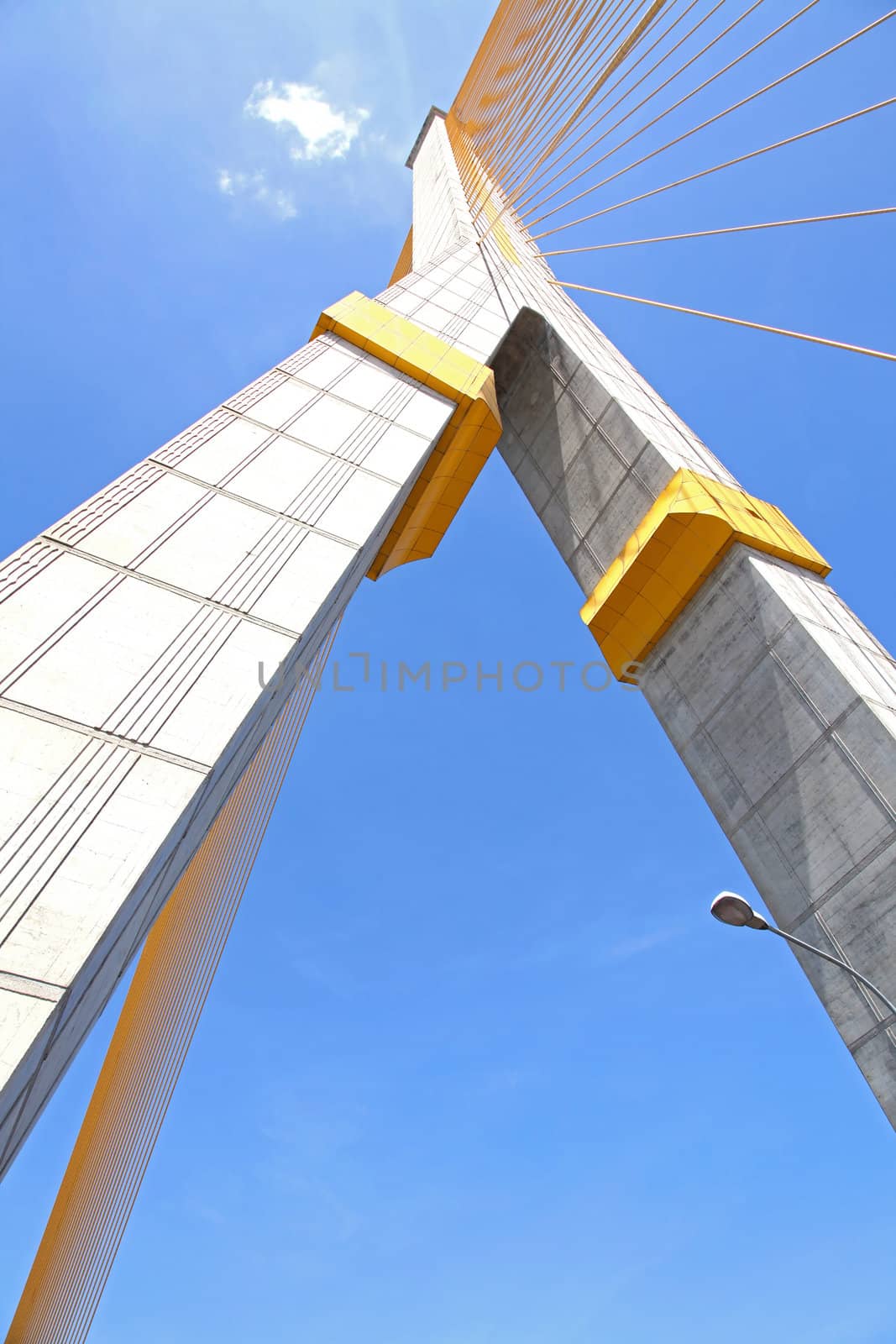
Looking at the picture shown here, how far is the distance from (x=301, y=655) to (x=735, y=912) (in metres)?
4.75

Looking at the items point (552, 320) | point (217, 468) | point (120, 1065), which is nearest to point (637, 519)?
point (552, 320)

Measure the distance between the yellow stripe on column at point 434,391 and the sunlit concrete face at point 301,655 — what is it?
0.37 m

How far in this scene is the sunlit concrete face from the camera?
5.19 metres

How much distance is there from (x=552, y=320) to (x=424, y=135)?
3162 cm

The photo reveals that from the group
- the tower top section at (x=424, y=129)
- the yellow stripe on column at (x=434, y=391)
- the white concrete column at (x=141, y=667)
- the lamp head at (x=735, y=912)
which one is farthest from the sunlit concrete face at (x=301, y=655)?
the tower top section at (x=424, y=129)

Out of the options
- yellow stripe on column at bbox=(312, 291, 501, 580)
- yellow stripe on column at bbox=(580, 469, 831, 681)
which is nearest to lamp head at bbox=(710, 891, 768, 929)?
yellow stripe on column at bbox=(580, 469, 831, 681)

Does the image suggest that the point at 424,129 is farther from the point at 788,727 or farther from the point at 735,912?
the point at 735,912

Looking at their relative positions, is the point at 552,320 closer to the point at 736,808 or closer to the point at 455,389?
the point at 455,389

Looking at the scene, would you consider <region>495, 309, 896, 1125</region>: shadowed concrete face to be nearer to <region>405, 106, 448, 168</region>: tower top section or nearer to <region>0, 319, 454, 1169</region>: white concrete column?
<region>0, 319, 454, 1169</region>: white concrete column

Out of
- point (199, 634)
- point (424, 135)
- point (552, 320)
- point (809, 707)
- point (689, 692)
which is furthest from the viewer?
point (424, 135)

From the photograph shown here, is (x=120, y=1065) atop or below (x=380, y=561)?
below

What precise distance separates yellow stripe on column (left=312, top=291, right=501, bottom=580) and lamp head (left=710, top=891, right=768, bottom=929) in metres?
9.73

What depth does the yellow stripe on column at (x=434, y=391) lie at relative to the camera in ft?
45.8

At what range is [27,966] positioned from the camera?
4.46 meters
